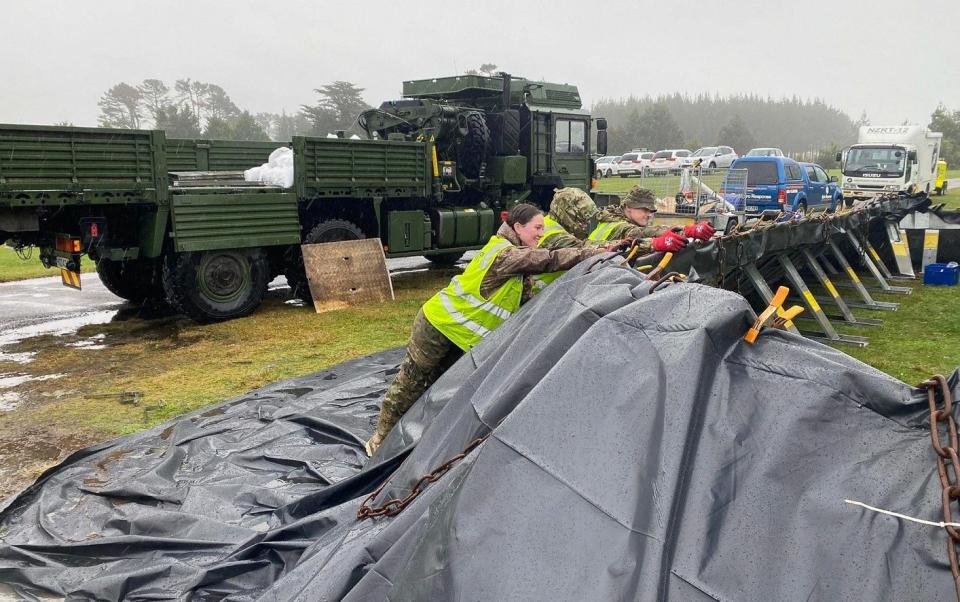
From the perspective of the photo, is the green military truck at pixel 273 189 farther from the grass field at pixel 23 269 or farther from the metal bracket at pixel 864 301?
the metal bracket at pixel 864 301

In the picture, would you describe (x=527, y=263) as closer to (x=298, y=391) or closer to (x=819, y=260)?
(x=298, y=391)

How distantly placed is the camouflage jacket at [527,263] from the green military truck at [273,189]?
5520 millimetres

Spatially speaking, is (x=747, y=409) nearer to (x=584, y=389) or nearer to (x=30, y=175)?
(x=584, y=389)

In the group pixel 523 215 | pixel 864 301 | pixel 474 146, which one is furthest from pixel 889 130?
pixel 523 215

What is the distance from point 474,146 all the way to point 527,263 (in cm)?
859

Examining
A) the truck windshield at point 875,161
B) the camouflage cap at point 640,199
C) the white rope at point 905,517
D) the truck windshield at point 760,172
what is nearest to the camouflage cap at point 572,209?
the camouflage cap at point 640,199

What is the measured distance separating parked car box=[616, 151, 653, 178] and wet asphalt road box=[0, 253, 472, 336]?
32.2 meters

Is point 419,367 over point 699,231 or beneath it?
beneath

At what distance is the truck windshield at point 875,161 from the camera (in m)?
25.3

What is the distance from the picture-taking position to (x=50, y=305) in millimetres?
10484

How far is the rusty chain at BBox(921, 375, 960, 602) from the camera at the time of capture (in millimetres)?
1729

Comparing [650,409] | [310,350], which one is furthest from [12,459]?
[650,409]

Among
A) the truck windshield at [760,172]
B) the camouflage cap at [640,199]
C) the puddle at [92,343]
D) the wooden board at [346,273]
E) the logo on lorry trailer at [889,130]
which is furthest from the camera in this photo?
the logo on lorry trailer at [889,130]

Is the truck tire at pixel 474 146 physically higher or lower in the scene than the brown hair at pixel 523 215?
higher
